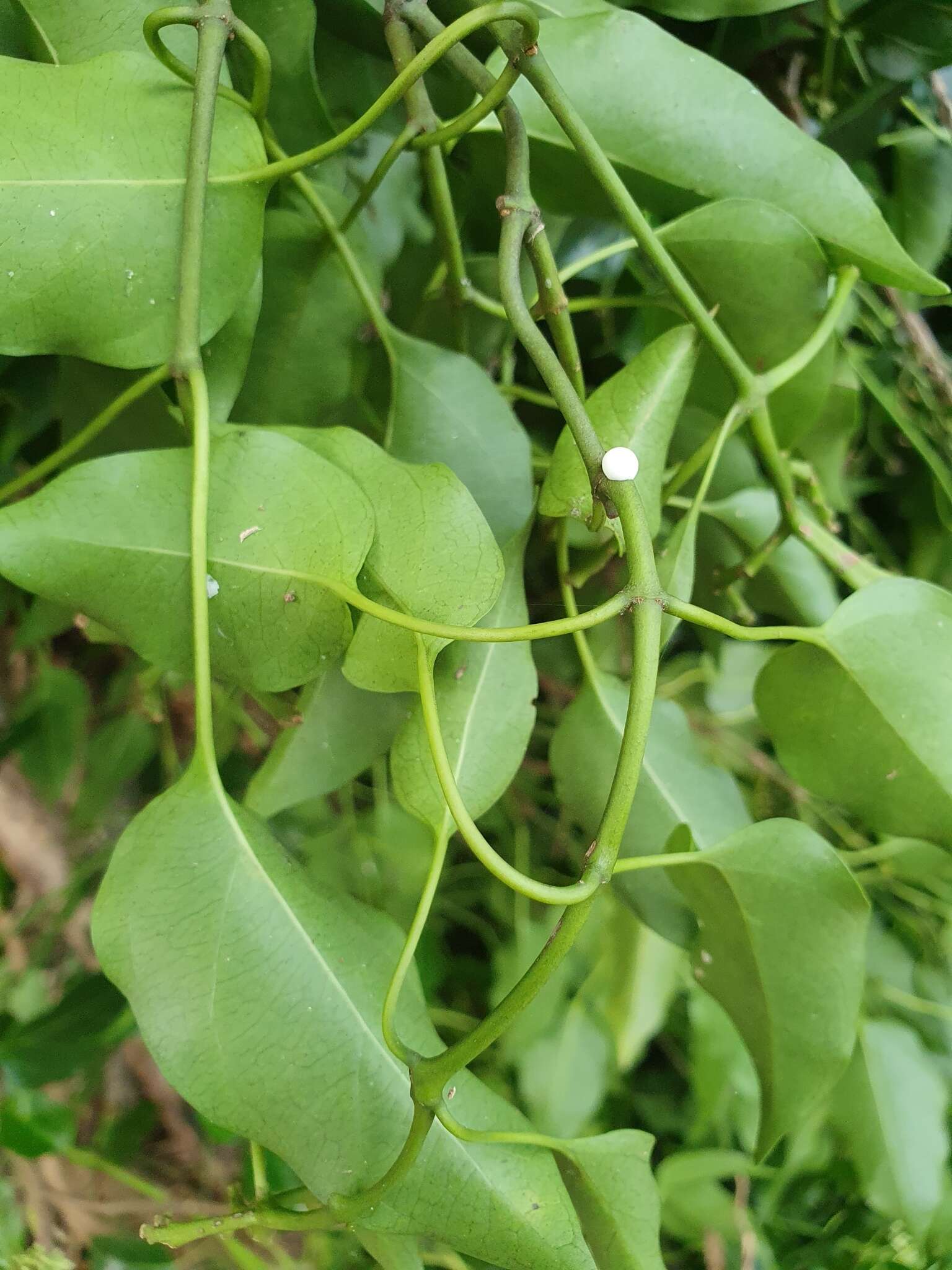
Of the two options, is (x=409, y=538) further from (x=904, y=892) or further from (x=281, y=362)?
(x=904, y=892)

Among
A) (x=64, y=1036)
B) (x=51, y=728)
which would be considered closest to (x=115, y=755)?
(x=51, y=728)

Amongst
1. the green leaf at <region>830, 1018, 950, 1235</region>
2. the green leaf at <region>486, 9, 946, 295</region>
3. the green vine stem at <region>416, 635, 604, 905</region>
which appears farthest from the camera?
the green leaf at <region>830, 1018, 950, 1235</region>

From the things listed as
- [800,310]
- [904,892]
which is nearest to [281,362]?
[800,310]

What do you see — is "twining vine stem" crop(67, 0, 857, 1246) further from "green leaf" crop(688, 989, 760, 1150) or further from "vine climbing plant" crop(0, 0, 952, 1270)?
"green leaf" crop(688, 989, 760, 1150)

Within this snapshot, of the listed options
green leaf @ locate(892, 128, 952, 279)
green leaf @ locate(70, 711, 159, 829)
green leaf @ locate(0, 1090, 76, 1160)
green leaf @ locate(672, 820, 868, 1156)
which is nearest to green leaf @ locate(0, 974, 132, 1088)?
green leaf @ locate(0, 1090, 76, 1160)

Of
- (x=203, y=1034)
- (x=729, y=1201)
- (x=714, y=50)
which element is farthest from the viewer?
(x=729, y=1201)

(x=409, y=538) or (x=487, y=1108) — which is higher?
(x=409, y=538)

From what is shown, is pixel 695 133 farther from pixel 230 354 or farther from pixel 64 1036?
pixel 64 1036
